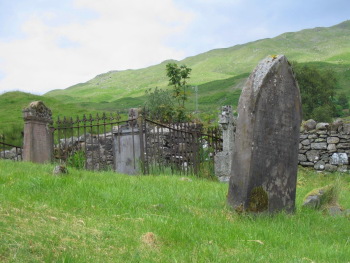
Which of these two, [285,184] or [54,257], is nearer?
[54,257]

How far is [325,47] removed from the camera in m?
128

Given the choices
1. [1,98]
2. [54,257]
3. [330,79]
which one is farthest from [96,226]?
[330,79]

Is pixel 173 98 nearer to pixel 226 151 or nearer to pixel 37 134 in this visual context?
pixel 226 151

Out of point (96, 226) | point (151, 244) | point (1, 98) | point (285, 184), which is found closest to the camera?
point (151, 244)

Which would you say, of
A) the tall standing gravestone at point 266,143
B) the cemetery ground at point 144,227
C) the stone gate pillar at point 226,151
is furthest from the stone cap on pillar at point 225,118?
the tall standing gravestone at point 266,143

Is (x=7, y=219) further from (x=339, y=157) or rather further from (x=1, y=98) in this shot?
(x=1, y=98)

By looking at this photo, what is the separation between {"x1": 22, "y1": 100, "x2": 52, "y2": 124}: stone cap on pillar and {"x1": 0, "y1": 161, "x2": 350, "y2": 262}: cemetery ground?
17.6 feet

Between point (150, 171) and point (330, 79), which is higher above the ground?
point (330, 79)

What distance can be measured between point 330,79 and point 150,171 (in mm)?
29299

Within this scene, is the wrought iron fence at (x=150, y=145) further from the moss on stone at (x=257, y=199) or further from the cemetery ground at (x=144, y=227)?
the moss on stone at (x=257, y=199)

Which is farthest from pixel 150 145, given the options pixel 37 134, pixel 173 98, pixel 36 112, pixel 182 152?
pixel 173 98

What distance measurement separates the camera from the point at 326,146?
51.4 ft

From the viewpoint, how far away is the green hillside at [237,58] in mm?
99625

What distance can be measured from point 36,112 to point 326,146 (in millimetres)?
10204
